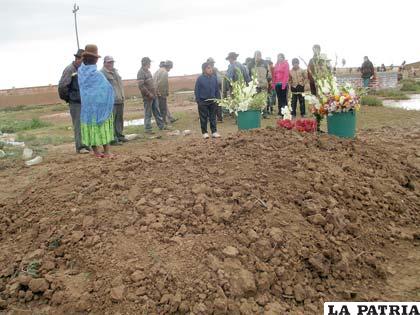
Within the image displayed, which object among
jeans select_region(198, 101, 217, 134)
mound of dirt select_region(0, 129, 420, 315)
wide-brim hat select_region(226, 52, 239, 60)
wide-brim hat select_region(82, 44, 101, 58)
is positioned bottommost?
Result: mound of dirt select_region(0, 129, 420, 315)

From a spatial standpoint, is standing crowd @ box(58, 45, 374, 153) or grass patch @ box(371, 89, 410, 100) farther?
grass patch @ box(371, 89, 410, 100)

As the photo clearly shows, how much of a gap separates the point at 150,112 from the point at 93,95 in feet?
12.8

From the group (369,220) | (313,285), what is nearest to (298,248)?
(313,285)

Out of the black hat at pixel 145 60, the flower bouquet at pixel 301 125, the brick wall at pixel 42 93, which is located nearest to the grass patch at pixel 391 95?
the black hat at pixel 145 60

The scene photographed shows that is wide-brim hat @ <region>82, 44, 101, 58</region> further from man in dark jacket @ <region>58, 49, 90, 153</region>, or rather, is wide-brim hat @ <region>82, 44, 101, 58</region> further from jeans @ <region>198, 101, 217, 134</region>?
jeans @ <region>198, 101, 217, 134</region>

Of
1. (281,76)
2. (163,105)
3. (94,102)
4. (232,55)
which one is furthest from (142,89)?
(94,102)

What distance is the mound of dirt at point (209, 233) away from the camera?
9.31ft

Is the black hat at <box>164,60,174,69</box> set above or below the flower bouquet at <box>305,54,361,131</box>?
above

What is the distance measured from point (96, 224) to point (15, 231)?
91 centimetres

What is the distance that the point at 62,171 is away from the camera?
4.89 meters

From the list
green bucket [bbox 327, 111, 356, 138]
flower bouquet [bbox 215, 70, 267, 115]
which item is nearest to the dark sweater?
flower bouquet [bbox 215, 70, 267, 115]

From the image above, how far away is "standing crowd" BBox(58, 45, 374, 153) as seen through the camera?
585cm

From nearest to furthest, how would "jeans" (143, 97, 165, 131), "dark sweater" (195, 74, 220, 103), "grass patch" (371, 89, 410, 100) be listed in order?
"dark sweater" (195, 74, 220, 103) < "jeans" (143, 97, 165, 131) < "grass patch" (371, 89, 410, 100)

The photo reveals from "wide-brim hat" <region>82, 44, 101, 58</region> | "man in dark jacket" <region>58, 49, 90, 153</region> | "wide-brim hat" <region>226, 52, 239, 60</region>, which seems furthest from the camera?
"wide-brim hat" <region>226, 52, 239, 60</region>
